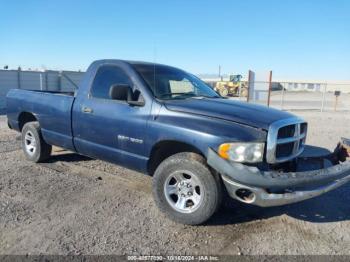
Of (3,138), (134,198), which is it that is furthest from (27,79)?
(134,198)

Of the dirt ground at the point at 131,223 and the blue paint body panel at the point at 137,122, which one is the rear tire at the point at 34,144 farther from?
the dirt ground at the point at 131,223

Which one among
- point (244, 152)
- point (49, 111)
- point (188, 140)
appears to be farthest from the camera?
point (49, 111)

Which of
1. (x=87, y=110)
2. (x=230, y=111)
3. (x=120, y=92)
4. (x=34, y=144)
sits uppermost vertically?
(x=120, y=92)

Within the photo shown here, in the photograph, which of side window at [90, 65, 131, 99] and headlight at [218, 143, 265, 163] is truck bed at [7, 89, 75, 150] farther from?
headlight at [218, 143, 265, 163]

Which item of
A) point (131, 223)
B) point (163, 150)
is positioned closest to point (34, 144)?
point (163, 150)

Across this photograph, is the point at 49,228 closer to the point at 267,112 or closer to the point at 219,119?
the point at 219,119

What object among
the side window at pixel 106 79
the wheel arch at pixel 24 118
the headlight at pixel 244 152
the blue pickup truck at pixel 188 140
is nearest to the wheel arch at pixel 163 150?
the blue pickup truck at pixel 188 140

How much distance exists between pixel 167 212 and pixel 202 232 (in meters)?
0.51

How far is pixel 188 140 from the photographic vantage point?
13.4ft

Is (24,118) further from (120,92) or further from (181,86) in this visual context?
(181,86)

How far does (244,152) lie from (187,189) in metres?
0.85

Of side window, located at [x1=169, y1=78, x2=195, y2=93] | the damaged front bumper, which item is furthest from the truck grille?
side window, located at [x1=169, y1=78, x2=195, y2=93]

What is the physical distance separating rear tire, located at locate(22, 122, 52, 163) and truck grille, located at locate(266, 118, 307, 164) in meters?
4.26

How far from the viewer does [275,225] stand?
4.27m
